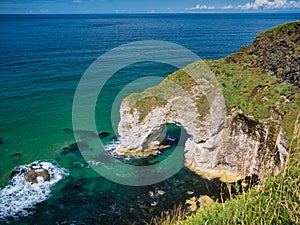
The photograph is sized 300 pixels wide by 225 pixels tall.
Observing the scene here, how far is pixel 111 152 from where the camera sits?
29.5m

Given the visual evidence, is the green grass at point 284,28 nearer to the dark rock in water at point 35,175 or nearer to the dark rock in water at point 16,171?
the dark rock in water at point 35,175

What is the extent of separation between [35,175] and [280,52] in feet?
79.0

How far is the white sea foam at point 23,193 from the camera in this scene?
866 inches

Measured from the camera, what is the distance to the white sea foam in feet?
72.2

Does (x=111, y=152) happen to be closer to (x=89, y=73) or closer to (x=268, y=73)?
(x=268, y=73)

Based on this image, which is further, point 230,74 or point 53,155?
point 53,155

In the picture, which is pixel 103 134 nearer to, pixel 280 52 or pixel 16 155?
pixel 16 155

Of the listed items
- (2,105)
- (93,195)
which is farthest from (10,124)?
(93,195)

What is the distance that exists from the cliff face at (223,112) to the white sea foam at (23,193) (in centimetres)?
738

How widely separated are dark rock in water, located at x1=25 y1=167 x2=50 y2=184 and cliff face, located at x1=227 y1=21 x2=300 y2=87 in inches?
780

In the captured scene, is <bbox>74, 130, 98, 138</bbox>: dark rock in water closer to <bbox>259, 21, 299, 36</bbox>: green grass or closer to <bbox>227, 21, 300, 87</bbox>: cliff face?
<bbox>227, 21, 300, 87</bbox>: cliff face

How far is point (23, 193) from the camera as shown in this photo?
2384 cm

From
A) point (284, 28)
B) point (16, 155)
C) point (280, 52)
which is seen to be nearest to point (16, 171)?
point (16, 155)

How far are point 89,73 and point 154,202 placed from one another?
1641 inches
